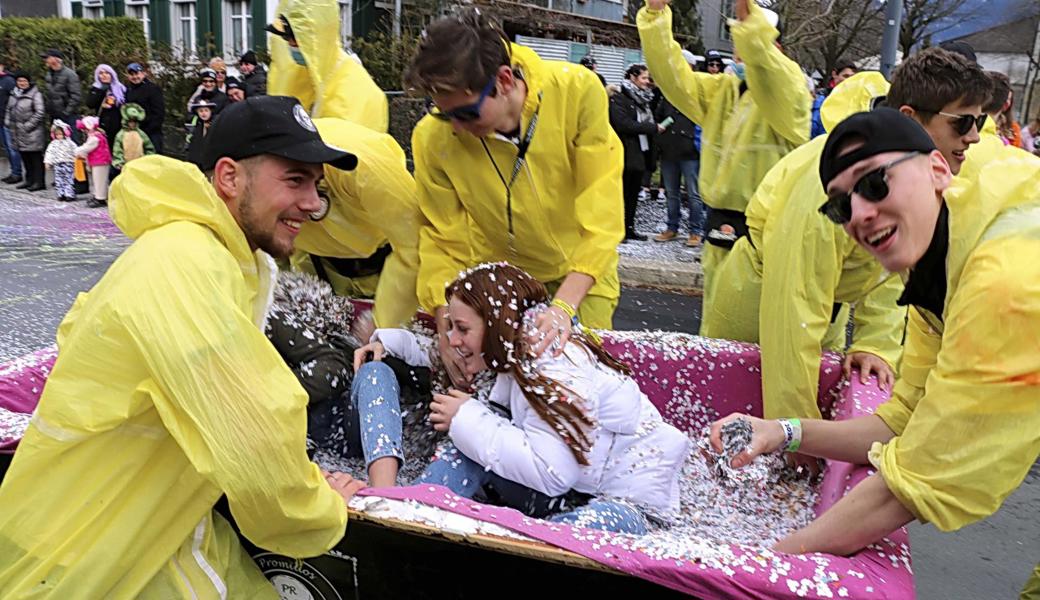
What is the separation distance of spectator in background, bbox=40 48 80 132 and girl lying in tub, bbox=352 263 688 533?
1152 centimetres

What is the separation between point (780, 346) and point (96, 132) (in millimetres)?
10738

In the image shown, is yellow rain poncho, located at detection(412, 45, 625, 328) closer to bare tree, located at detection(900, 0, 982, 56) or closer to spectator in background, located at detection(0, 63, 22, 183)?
spectator in background, located at detection(0, 63, 22, 183)

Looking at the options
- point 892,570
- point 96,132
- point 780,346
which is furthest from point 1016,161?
point 96,132

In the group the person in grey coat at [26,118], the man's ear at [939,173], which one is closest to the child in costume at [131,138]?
the person in grey coat at [26,118]

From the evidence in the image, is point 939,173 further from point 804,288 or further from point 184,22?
point 184,22

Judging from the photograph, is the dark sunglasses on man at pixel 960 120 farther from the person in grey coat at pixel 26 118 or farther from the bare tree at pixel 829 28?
the person in grey coat at pixel 26 118

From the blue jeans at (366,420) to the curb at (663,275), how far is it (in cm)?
458

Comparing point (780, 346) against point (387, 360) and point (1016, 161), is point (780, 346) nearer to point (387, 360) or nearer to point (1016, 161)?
point (1016, 161)

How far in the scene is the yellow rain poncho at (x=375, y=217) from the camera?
2959 mm

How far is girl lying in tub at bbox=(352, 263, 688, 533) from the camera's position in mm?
2402

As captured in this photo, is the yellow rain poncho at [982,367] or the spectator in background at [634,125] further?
the spectator in background at [634,125]

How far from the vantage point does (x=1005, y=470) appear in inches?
62.8

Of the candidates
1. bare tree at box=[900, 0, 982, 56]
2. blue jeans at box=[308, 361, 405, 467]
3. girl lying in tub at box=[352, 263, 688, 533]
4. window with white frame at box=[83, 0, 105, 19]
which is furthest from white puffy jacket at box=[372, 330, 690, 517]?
window with white frame at box=[83, 0, 105, 19]

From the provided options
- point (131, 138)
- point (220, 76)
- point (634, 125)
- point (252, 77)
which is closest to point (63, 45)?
point (220, 76)
